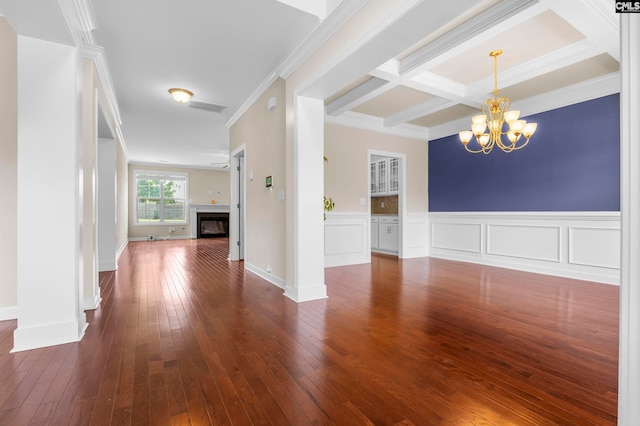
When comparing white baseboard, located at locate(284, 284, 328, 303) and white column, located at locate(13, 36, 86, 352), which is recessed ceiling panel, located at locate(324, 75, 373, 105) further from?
white column, located at locate(13, 36, 86, 352)

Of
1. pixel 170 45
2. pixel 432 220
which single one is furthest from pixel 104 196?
pixel 432 220

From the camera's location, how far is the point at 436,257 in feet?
20.9

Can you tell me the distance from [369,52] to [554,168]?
12.6 ft

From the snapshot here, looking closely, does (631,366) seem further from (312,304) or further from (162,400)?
(312,304)

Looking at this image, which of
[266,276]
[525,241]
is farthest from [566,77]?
[266,276]

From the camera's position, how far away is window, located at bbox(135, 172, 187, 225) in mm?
10758

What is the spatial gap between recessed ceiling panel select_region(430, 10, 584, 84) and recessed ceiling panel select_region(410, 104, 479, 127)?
1.20m

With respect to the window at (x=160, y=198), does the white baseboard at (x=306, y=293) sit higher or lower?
lower

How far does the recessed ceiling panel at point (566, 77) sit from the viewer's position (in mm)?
3645

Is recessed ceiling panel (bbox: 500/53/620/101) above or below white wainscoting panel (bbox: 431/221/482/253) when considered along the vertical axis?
above

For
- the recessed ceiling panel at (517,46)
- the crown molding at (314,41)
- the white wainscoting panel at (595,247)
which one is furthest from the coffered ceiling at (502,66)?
the white wainscoting panel at (595,247)

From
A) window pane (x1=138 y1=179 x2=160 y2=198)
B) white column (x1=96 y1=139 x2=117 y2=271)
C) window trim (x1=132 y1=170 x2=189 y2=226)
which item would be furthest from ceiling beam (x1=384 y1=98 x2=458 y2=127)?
window pane (x1=138 y1=179 x2=160 y2=198)

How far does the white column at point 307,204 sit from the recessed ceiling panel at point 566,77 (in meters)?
3.12

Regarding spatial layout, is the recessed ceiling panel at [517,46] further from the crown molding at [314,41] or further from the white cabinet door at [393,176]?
the white cabinet door at [393,176]
